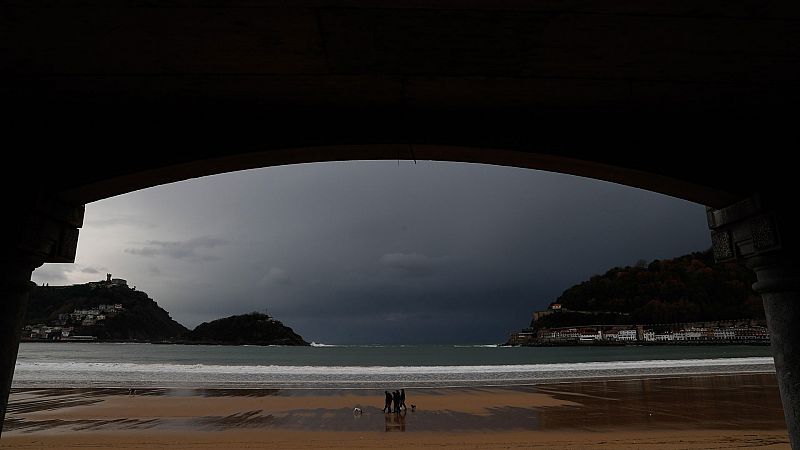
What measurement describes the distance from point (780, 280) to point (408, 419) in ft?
36.3

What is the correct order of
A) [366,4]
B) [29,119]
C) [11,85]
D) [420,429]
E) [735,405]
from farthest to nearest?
1. [735,405]
2. [420,429]
3. [29,119]
4. [11,85]
5. [366,4]

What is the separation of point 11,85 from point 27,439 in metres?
11.1

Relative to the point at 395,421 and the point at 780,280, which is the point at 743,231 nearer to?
the point at 780,280

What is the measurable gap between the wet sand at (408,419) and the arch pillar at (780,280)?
673 cm

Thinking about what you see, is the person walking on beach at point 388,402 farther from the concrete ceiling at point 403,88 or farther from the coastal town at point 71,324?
the coastal town at point 71,324

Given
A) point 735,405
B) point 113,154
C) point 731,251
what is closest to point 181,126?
point 113,154

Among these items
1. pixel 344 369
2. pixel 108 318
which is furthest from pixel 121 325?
pixel 344 369

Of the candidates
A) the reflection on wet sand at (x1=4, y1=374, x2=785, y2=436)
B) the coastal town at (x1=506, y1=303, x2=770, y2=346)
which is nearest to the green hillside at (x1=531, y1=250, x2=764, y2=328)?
the coastal town at (x1=506, y1=303, x2=770, y2=346)

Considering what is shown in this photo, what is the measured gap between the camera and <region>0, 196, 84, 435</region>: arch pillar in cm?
360

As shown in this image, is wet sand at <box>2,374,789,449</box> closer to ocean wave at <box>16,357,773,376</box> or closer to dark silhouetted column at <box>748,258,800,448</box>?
dark silhouetted column at <box>748,258,800,448</box>

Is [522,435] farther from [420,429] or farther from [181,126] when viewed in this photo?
[181,126]

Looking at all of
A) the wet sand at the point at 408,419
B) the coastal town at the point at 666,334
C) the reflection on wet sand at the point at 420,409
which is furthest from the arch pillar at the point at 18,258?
the coastal town at the point at 666,334

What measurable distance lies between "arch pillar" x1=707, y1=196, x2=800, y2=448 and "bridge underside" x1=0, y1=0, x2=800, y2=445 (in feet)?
0.05

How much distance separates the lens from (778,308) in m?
3.97
